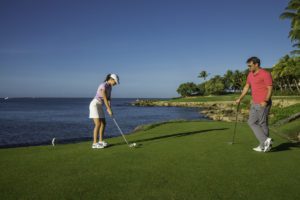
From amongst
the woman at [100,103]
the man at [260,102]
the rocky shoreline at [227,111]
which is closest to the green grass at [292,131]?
the man at [260,102]

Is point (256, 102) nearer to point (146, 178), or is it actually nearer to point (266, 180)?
point (266, 180)

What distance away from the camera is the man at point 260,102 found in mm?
7363

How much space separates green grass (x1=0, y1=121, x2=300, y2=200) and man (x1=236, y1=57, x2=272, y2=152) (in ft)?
1.37

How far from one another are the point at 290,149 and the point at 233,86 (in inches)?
5347

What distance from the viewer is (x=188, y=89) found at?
6304 inches

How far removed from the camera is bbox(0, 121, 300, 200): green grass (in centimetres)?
433

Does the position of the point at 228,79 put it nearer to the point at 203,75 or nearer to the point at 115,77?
the point at 203,75

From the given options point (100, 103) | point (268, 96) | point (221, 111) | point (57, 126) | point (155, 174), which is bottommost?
point (57, 126)

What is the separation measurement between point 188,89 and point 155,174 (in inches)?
6166

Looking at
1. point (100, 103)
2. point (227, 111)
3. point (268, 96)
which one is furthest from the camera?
point (227, 111)

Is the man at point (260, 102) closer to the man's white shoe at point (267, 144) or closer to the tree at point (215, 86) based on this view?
the man's white shoe at point (267, 144)

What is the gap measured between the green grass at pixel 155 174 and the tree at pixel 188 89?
152769 millimetres

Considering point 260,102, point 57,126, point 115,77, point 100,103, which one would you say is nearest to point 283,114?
point 260,102

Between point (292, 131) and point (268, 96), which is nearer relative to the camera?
point (268, 96)
